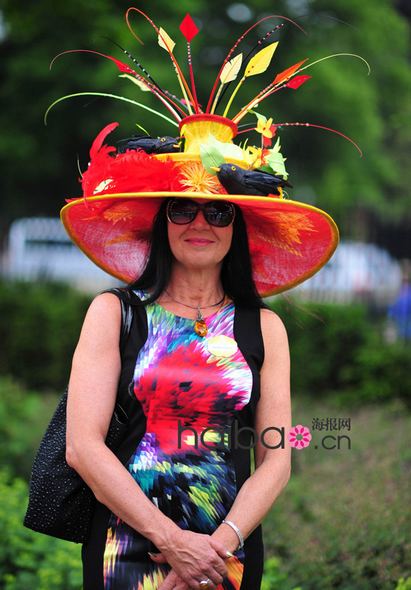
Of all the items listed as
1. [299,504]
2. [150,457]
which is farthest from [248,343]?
[299,504]

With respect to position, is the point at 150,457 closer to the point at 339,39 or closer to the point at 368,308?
the point at 368,308

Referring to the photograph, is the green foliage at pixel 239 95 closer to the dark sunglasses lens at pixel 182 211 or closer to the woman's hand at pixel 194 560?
the dark sunglasses lens at pixel 182 211

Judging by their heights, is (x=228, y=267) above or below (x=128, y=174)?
below

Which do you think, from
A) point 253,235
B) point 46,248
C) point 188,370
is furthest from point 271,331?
point 46,248

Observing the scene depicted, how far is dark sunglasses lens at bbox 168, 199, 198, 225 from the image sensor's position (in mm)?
2785

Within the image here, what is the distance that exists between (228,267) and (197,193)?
41 cm

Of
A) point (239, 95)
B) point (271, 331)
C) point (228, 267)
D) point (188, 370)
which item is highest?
point (239, 95)

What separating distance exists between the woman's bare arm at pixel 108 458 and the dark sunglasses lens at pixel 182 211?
0.37 metres

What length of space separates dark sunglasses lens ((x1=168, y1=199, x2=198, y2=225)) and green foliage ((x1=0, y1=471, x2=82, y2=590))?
1858 millimetres

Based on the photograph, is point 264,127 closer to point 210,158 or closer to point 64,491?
point 210,158

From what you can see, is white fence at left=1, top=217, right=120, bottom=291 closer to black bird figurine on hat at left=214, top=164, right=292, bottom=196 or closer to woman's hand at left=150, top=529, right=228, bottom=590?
black bird figurine on hat at left=214, top=164, right=292, bottom=196

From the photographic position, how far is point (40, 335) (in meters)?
10.7

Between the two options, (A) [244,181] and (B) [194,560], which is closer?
(B) [194,560]

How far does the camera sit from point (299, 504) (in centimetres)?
511
